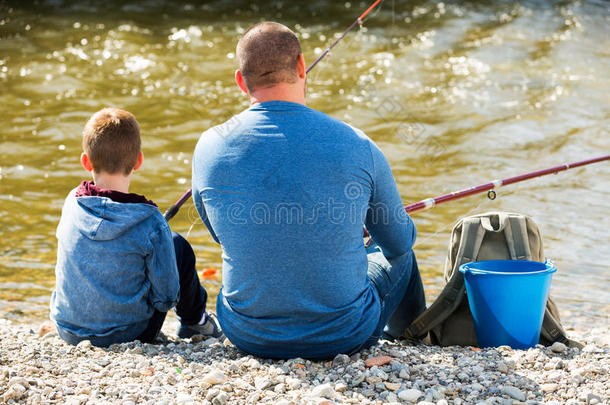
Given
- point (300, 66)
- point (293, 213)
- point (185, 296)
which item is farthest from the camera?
point (185, 296)

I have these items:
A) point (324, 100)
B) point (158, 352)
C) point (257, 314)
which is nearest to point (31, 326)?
point (158, 352)

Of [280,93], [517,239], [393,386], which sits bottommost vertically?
[393,386]

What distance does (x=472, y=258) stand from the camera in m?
2.75

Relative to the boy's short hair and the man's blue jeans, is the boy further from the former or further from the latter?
the man's blue jeans

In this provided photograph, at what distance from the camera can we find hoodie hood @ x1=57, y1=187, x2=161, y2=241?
2.52m

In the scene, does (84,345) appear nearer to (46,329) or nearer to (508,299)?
(46,329)

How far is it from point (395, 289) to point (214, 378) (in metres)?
0.76

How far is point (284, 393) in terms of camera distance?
7.02ft

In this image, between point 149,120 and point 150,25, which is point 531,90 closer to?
point 149,120

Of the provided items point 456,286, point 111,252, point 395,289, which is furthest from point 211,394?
point 456,286

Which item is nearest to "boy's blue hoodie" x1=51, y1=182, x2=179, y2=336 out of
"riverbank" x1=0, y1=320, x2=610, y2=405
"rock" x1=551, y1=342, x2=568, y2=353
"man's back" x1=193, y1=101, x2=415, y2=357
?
"riverbank" x1=0, y1=320, x2=610, y2=405

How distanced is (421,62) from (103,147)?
300 inches

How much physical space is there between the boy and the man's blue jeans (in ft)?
2.29

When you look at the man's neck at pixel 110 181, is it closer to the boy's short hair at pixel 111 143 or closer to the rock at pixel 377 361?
the boy's short hair at pixel 111 143
